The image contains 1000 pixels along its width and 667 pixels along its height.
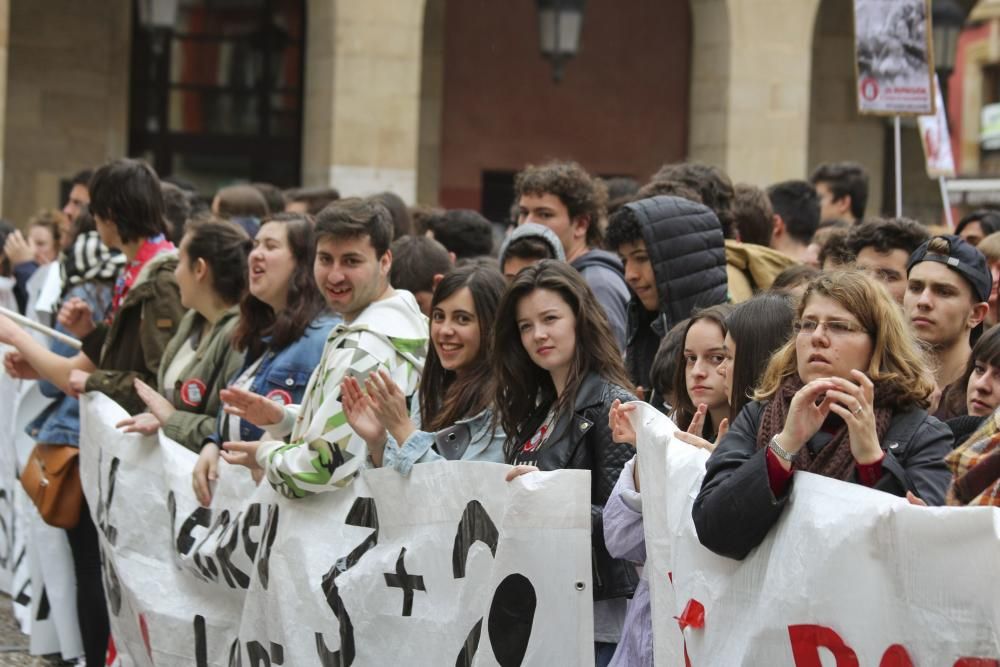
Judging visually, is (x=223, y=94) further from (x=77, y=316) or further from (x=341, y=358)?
(x=341, y=358)

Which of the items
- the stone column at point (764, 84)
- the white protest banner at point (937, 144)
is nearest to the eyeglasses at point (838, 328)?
the white protest banner at point (937, 144)

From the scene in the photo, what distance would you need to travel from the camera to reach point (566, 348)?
546 centimetres

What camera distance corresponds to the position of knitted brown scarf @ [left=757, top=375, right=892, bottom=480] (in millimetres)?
4223

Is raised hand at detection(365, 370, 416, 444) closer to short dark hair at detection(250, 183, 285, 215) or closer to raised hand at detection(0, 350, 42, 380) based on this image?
raised hand at detection(0, 350, 42, 380)

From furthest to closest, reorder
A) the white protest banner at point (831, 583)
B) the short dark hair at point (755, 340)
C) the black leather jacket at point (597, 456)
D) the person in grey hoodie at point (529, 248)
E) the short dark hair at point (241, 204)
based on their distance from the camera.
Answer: the short dark hair at point (241, 204)
the person in grey hoodie at point (529, 248)
the black leather jacket at point (597, 456)
the short dark hair at point (755, 340)
the white protest banner at point (831, 583)

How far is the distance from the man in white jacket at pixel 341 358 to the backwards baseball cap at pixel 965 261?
5.93ft

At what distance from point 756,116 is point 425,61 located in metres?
4.17

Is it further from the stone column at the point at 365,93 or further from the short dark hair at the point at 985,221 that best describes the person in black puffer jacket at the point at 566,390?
the stone column at the point at 365,93

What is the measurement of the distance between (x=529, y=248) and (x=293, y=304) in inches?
40.4

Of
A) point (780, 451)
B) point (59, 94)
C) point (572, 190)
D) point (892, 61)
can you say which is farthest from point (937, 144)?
point (59, 94)

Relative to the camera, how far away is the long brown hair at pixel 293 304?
22.3ft

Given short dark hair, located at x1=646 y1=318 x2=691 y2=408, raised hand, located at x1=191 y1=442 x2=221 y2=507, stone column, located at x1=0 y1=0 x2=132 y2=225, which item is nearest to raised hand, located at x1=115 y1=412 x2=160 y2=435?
raised hand, located at x1=191 y1=442 x2=221 y2=507

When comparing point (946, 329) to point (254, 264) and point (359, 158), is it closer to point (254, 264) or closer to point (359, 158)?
point (254, 264)

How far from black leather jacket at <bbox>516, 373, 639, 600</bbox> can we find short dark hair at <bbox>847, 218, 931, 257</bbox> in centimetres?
171
